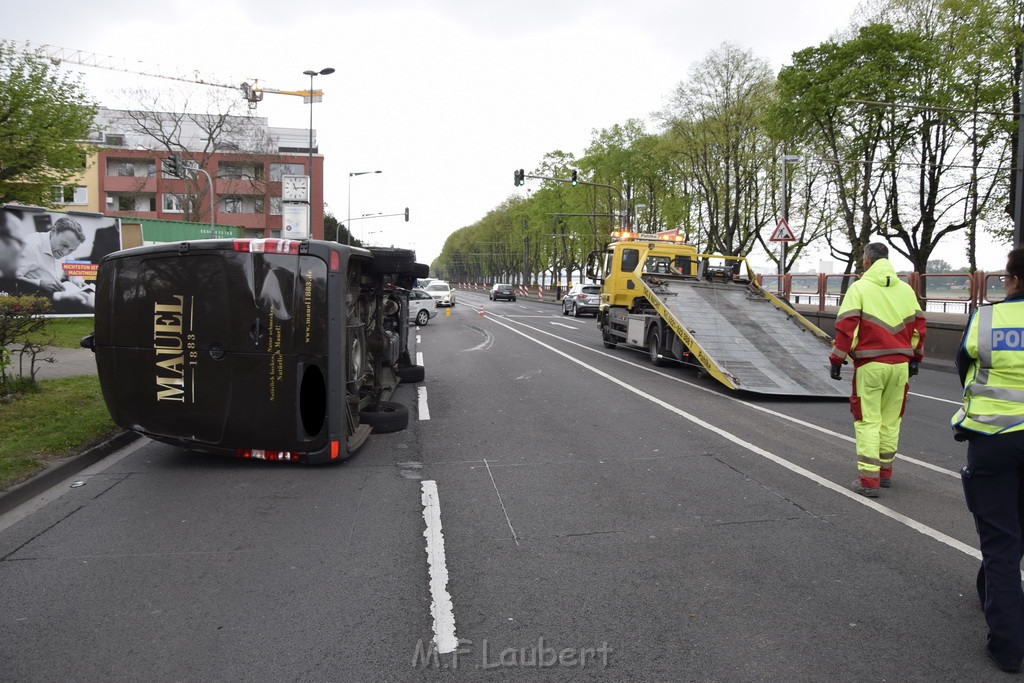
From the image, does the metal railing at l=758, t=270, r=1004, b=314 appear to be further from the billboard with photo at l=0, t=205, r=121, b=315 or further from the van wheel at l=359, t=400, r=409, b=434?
the billboard with photo at l=0, t=205, r=121, b=315

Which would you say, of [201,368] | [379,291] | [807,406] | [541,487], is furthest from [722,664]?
[807,406]

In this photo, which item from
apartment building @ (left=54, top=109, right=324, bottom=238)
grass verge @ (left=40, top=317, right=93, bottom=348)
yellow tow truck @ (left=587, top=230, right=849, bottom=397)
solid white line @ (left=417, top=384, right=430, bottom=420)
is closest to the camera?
solid white line @ (left=417, top=384, right=430, bottom=420)

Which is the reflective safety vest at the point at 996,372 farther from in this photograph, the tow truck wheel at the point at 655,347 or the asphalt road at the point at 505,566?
the tow truck wheel at the point at 655,347

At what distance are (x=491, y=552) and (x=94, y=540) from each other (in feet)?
8.80

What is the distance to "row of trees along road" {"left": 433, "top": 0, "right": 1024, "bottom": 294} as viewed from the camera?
25875mm

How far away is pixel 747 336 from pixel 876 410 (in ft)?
24.3

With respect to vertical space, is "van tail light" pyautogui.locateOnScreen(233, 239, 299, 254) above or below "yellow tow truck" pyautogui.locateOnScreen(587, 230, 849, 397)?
above

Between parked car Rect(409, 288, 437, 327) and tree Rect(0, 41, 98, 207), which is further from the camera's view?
parked car Rect(409, 288, 437, 327)

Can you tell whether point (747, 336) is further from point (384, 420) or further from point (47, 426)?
point (47, 426)

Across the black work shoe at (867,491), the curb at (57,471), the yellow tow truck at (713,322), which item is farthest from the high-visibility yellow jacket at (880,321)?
the curb at (57,471)

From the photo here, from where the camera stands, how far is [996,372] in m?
3.53

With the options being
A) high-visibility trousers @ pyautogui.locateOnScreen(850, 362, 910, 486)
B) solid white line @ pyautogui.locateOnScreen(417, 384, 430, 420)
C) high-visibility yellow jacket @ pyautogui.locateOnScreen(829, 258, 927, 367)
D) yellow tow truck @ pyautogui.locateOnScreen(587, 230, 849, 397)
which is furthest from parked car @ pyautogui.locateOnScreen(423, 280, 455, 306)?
high-visibility trousers @ pyautogui.locateOnScreen(850, 362, 910, 486)

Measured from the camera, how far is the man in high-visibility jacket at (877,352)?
6.03m

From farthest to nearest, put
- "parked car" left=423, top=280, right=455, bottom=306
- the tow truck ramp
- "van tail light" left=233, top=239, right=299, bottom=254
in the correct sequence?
1. "parked car" left=423, top=280, right=455, bottom=306
2. the tow truck ramp
3. "van tail light" left=233, top=239, right=299, bottom=254
